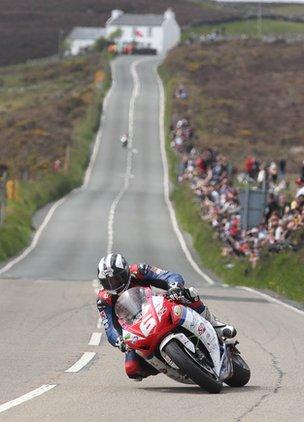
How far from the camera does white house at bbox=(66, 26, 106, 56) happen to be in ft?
545

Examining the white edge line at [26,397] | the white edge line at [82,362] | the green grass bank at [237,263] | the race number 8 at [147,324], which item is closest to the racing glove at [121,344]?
the race number 8 at [147,324]

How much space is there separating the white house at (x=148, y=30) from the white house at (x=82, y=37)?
66.2 inches

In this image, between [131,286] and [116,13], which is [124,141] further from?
[116,13]

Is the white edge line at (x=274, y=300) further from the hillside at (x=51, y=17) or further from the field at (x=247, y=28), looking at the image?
the field at (x=247, y=28)

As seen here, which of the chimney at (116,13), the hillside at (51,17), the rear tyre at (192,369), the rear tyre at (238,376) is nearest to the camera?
the rear tyre at (192,369)

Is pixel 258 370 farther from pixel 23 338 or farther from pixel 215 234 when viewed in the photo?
pixel 215 234

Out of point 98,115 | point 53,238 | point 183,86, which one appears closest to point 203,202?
point 53,238

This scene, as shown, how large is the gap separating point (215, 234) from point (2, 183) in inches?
342

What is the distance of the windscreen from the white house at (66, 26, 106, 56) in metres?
152

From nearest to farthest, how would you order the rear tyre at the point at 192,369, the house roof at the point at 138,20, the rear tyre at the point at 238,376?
the rear tyre at the point at 192,369 → the rear tyre at the point at 238,376 → the house roof at the point at 138,20

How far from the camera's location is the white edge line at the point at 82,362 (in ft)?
47.0

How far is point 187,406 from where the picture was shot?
1108 centimetres

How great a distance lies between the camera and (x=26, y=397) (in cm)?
1155

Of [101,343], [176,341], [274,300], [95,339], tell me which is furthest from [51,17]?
[176,341]
